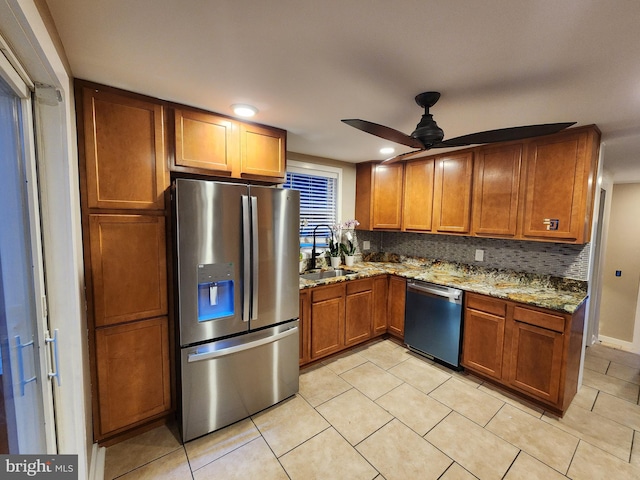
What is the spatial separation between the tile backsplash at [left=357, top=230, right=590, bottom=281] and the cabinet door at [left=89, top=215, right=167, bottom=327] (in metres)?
2.64

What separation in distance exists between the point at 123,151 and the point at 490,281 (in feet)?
11.3

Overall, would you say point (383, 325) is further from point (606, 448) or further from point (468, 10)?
point (468, 10)

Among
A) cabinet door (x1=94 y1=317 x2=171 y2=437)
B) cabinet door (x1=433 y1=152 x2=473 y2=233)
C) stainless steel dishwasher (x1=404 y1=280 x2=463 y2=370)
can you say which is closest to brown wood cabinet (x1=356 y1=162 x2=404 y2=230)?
cabinet door (x1=433 y1=152 x2=473 y2=233)

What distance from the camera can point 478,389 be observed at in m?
2.50

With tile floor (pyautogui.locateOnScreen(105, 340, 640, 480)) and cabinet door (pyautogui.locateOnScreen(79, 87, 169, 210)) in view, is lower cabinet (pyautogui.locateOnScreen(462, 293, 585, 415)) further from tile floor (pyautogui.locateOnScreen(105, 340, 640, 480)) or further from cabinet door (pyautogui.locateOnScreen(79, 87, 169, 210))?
cabinet door (pyautogui.locateOnScreen(79, 87, 169, 210))

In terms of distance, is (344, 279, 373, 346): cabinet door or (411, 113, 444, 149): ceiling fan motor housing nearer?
(411, 113, 444, 149): ceiling fan motor housing

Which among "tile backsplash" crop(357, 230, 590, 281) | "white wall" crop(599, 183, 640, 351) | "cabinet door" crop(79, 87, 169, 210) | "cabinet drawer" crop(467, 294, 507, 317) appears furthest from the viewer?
"white wall" crop(599, 183, 640, 351)

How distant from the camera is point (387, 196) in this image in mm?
3592

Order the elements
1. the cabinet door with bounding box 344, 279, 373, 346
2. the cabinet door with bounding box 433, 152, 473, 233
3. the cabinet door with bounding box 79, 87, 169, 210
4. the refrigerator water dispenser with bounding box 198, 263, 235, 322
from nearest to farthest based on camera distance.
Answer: the cabinet door with bounding box 79, 87, 169, 210, the refrigerator water dispenser with bounding box 198, 263, 235, 322, the cabinet door with bounding box 433, 152, 473, 233, the cabinet door with bounding box 344, 279, 373, 346

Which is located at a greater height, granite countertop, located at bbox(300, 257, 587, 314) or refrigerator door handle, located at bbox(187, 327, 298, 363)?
granite countertop, located at bbox(300, 257, 587, 314)

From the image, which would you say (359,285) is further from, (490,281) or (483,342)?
(490,281)

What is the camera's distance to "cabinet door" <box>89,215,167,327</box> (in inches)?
66.2

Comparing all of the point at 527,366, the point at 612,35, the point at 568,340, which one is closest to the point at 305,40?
the point at 612,35

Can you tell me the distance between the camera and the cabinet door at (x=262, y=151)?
2.22m
